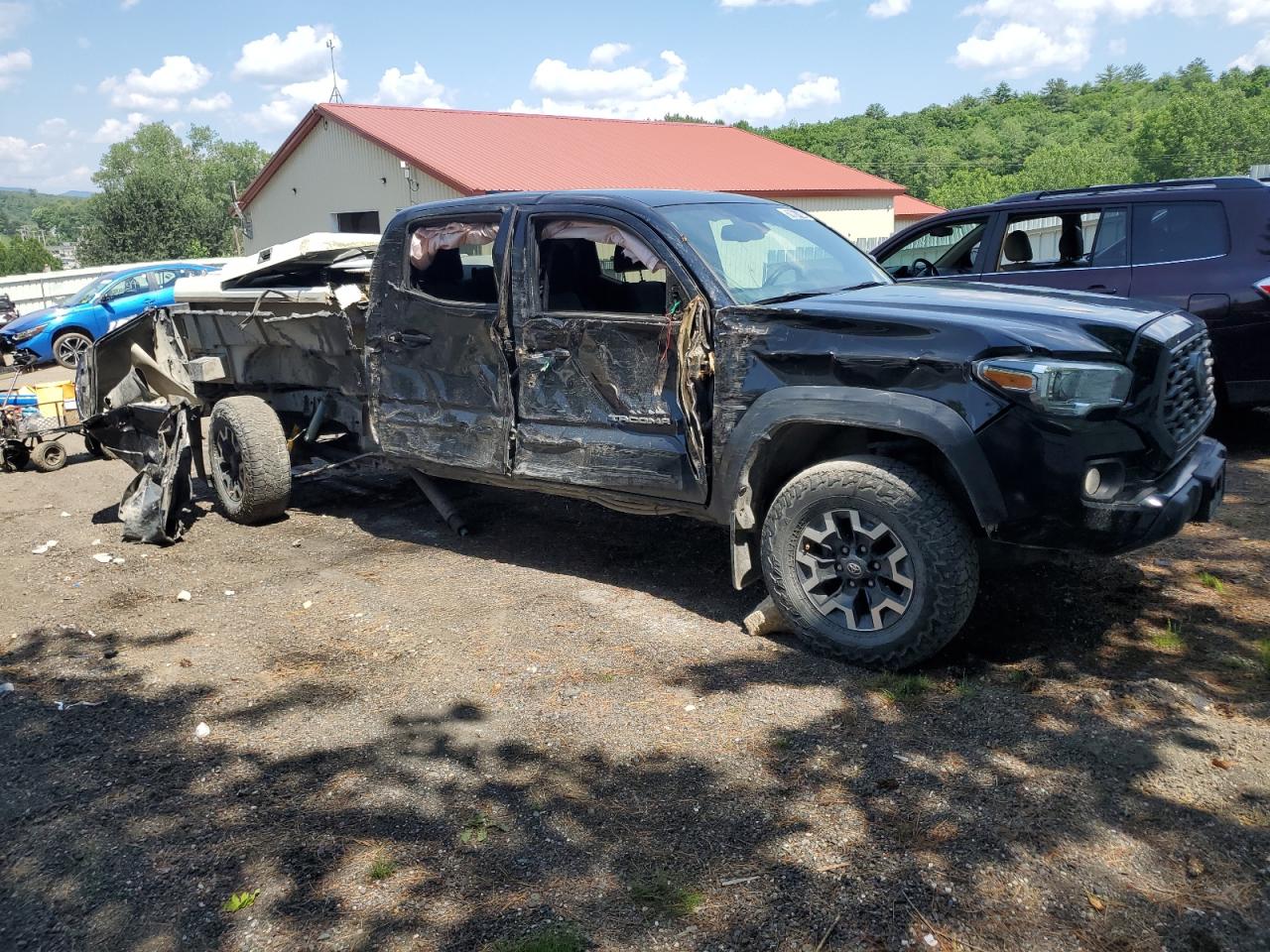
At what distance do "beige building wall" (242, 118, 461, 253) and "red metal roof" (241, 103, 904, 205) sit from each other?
35cm

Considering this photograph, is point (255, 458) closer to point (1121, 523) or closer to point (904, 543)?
point (904, 543)

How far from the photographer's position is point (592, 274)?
17.5 feet

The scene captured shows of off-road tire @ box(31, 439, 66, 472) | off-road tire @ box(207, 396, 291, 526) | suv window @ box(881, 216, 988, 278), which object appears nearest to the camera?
off-road tire @ box(207, 396, 291, 526)

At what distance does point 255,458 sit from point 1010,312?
4713mm

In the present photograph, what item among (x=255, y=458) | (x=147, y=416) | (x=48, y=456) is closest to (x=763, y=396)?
(x=255, y=458)

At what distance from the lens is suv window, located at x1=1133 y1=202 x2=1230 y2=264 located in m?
6.85

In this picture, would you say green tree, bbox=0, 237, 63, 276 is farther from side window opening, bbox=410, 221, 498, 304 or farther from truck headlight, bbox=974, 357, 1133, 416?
truck headlight, bbox=974, 357, 1133, 416

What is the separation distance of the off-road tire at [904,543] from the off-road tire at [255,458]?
148 inches

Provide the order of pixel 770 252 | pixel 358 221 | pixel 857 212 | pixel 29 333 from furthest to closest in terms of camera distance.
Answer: pixel 857 212
pixel 358 221
pixel 29 333
pixel 770 252

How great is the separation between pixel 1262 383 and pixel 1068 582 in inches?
112

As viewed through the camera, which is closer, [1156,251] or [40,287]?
[1156,251]

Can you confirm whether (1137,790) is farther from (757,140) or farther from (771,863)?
(757,140)

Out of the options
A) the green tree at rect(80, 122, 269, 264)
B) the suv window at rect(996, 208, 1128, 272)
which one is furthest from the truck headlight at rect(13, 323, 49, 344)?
the green tree at rect(80, 122, 269, 264)

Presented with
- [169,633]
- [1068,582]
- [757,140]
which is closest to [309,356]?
[169,633]
